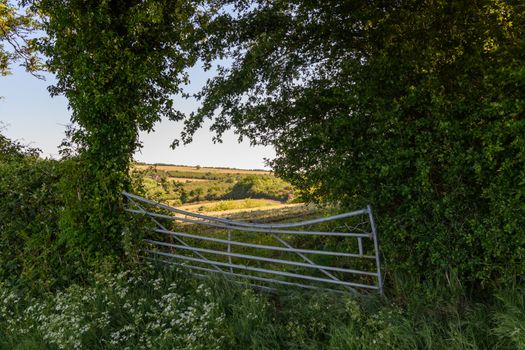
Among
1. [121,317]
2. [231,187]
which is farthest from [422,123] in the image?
[231,187]

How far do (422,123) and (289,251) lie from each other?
3.15m

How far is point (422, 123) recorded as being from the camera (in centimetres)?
512

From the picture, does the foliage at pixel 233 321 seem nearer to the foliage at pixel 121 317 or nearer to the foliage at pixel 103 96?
the foliage at pixel 121 317

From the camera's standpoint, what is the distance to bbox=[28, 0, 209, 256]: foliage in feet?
24.1

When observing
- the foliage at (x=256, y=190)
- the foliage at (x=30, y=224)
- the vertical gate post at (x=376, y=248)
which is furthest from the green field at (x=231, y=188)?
→ the vertical gate post at (x=376, y=248)

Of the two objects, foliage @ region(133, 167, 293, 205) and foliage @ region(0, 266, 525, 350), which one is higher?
foliage @ region(133, 167, 293, 205)

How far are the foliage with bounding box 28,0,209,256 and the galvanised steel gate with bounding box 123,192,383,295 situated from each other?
0.55 m

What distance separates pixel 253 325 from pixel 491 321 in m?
2.60

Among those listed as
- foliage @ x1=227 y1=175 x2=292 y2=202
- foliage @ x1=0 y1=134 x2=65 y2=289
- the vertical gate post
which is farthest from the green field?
the vertical gate post

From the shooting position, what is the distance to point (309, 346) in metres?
4.68

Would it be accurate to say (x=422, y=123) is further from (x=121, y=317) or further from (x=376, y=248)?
(x=121, y=317)

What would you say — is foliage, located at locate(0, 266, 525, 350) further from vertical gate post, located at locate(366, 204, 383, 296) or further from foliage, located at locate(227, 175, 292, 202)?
foliage, located at locate(227, 175, 292, 202)

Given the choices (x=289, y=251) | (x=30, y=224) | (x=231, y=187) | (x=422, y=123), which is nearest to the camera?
(x=422, y=123)

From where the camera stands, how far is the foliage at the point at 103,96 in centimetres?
733
